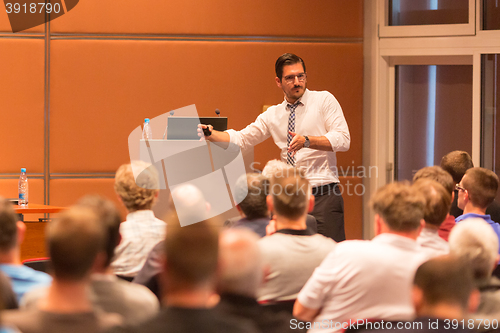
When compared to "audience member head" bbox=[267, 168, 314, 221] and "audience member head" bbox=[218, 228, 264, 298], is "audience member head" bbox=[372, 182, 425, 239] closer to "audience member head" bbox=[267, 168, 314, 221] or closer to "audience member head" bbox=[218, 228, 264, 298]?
"audience member head" bbox=[267, 168, 314, 221]

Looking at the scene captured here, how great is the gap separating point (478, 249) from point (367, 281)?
1.15ft

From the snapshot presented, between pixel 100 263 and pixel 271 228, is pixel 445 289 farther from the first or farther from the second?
pixel 271 228

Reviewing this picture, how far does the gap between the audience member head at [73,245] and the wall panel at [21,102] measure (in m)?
3.26

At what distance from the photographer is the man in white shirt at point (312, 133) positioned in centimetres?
310

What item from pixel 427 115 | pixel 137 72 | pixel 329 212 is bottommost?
pixel 329 212

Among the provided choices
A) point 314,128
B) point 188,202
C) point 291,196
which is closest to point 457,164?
point 314,128

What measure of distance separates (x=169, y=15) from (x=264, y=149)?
4.59 feet

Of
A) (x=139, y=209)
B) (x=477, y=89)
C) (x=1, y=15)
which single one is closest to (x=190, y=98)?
(x=1, y=15)

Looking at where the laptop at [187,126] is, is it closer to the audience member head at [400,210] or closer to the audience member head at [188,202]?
the audience member head at [188,202]

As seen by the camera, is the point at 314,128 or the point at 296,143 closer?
the point at 296,143

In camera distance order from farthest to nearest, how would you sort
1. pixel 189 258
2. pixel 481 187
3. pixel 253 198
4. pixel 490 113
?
pixel 490 113, pixel 481 187, pixel 253 198, pixel 189 258

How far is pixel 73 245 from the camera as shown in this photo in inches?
42.3

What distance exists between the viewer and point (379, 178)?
4.30m

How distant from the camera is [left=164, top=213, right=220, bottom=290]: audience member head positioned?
100cm
